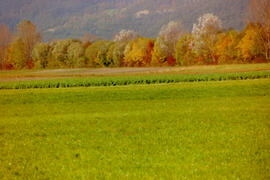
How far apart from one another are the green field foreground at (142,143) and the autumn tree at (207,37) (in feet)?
213

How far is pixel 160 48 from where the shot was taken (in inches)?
3868

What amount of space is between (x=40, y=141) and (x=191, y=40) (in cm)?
8317

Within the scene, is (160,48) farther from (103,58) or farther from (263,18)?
(263,18)

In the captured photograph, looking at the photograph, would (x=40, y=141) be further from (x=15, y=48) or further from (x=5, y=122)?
(x=15, y=48)

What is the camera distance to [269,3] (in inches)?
2928

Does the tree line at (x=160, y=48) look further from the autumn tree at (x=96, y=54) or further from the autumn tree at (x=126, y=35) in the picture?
the autumn tree at (x=126, y=35)

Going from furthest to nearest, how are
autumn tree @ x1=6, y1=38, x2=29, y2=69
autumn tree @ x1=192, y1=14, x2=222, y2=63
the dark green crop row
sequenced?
autumn tree @ x1=6, y1=38, x2=29, y2=69 → autumn tree @ x1=192, y1=14, x2=222, y2=63 → the dark green crop row

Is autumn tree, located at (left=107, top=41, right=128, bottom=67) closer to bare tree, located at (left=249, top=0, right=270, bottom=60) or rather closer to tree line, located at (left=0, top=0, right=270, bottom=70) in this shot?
tree line, located at (left=0, top=0, right=270, bottom=70)

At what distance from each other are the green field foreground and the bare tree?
182 feet

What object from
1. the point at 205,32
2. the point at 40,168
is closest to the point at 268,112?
the point at 40,168

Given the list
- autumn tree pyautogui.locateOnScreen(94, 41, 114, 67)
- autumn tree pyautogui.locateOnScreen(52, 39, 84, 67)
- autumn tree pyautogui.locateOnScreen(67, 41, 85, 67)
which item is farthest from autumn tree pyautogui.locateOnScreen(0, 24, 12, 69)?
autumn tree pyautogui.locateOnScreen(94, 41, 114, 67)

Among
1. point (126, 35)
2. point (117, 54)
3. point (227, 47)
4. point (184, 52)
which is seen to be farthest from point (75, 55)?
point (227, 47)

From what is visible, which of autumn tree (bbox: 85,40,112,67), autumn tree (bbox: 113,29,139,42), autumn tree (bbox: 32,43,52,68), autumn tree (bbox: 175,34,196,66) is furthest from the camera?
autumn tree (bbox: 113,29,139,42)

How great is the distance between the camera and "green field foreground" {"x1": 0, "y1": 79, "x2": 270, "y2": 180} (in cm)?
1007
